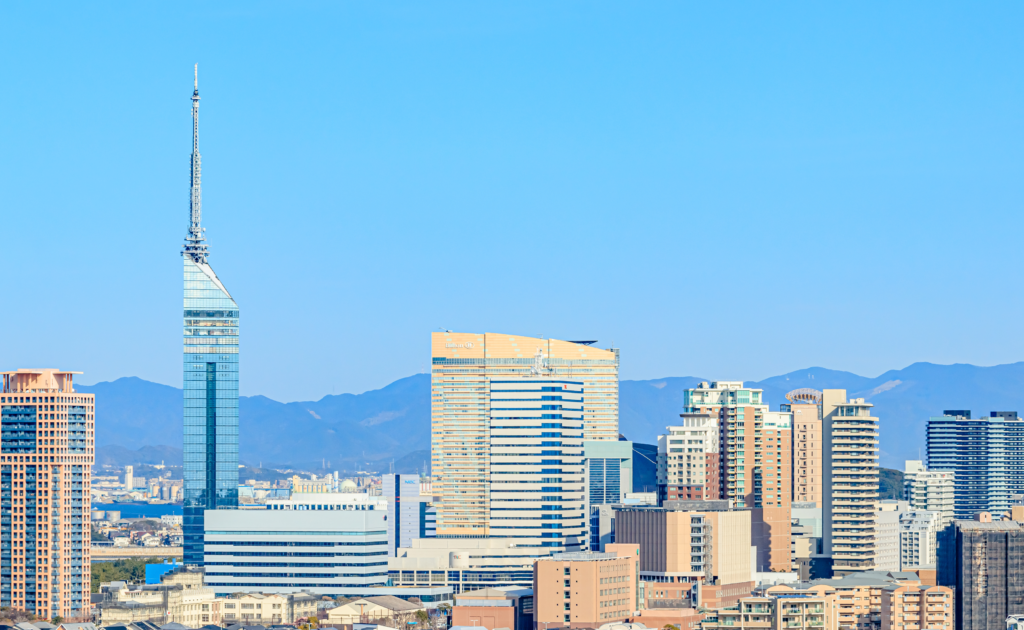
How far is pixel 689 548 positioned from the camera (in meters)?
141

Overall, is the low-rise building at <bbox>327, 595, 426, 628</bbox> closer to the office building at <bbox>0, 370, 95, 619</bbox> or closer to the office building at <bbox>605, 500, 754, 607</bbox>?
the office building at <bbox>605, 500, 754, 607</bbox>

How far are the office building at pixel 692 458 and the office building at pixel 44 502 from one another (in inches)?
2004

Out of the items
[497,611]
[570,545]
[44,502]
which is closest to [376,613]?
[497,611]

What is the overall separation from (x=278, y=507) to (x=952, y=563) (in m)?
78.3

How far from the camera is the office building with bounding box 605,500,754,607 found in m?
140

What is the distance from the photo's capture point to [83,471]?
148 meters

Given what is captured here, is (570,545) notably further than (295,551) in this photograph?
Yes

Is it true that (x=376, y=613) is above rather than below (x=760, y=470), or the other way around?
below

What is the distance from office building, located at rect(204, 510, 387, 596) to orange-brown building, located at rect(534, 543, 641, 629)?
51.0 meters

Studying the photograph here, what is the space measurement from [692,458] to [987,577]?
3806 centimetres

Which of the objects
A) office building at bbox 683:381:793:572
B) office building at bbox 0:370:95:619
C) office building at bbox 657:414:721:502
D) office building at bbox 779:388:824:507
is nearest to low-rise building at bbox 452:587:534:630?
office building at bbox 0:370:95:619

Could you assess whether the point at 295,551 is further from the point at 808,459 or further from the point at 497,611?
the point at 497,611

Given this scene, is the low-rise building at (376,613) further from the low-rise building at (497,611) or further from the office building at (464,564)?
the office building at (464,564)

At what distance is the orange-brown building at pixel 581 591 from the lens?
126750 mm
